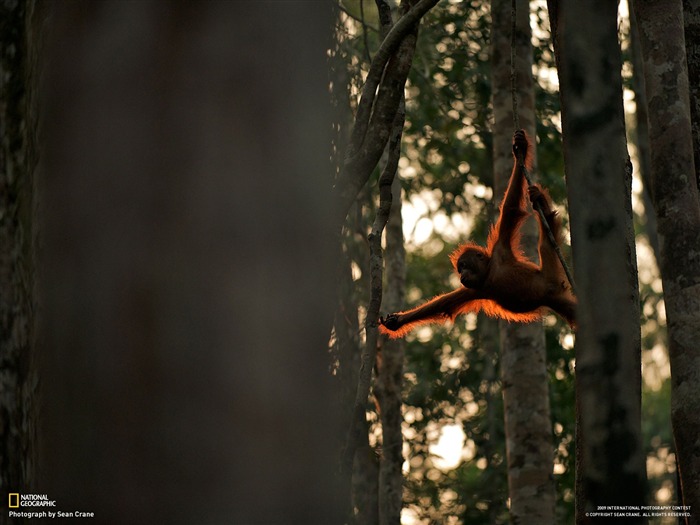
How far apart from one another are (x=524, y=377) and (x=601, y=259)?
5.68m

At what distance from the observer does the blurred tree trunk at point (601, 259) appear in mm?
2443

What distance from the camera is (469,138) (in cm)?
1279

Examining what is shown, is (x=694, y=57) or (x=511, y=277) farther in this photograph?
(x=511, y=277)

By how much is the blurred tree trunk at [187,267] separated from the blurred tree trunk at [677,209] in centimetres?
398

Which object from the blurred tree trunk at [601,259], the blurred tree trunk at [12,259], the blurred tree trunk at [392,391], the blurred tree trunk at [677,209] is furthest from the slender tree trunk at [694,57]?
the blurred tree trunk at [12,259]

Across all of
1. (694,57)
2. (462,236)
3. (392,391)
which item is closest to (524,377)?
(392,391)

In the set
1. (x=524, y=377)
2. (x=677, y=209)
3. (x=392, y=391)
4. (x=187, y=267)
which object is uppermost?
(x=677, y=209)

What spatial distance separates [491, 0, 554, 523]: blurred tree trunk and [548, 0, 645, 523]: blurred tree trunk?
5298 mm

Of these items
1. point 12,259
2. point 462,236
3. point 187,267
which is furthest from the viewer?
point 462,236

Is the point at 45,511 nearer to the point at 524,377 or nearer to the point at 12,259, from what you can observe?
the point at 12,259

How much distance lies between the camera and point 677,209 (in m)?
5.15

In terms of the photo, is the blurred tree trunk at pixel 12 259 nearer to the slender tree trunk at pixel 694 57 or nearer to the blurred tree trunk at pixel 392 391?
the slender tree trunk at pixel 694 57

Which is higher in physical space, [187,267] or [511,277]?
[511,277]

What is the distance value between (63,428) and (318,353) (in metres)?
0.38
